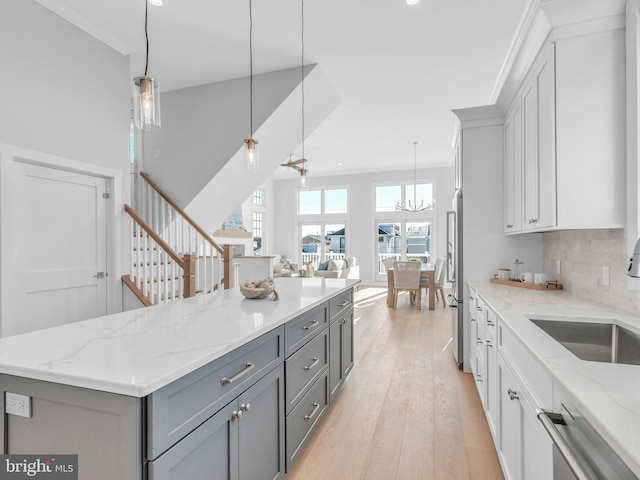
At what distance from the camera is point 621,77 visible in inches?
70.4

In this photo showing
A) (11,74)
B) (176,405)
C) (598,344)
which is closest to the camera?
(176,405)

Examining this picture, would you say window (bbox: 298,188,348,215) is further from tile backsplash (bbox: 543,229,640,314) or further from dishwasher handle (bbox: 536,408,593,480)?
dishwasher handle (bbox: 536,408,593,480)

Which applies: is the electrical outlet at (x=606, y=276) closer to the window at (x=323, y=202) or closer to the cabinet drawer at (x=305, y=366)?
the cabinet drawer at (x=305, y=366)

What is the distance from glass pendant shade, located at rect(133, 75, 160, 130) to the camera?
5.67 ft

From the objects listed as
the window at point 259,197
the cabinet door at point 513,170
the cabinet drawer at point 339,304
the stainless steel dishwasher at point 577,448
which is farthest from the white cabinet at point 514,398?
the window at point 259,197

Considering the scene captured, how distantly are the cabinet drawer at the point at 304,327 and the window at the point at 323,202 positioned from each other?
7.85 metres

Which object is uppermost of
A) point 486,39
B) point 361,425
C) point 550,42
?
point 486,39

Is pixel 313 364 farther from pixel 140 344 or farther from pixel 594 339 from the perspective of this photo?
pixel 594 339

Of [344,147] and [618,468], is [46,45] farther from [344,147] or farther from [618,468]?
[344,147]

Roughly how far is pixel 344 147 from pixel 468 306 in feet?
16.2

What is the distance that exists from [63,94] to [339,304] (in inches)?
124

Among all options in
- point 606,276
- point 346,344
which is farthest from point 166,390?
point 606,276

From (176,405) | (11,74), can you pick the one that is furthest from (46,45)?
(176,405)

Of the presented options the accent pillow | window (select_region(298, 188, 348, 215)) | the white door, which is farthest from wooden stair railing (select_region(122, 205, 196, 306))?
window (select_region(298, 188, 348, 215))
